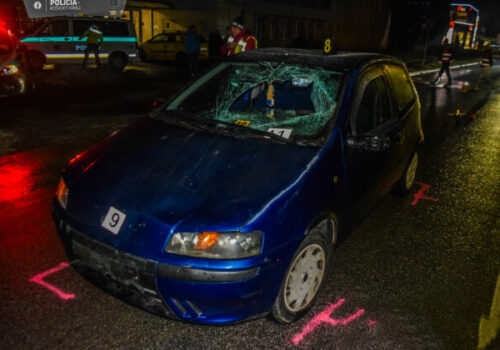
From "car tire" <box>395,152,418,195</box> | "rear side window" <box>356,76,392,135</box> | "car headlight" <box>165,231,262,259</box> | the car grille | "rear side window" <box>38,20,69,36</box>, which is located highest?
"rear side window" <box>38,20,69,36</box>

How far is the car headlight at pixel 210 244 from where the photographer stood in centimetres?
224

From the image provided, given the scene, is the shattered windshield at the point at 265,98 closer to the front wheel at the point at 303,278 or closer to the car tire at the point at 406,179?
the front wheel at the point at 303,278

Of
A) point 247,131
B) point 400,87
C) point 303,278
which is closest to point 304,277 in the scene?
point 303,278

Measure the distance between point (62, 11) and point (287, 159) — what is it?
60.1 feet

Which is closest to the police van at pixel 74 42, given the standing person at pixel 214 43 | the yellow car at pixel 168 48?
the yellow car at pixel 168 48

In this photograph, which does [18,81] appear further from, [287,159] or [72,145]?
[287,159]

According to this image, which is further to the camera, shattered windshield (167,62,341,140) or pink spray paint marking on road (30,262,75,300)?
shattered windshield (167,62,341,140)

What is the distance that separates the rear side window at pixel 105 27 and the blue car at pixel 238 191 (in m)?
14.6

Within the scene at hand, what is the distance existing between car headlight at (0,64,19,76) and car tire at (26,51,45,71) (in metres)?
9.04

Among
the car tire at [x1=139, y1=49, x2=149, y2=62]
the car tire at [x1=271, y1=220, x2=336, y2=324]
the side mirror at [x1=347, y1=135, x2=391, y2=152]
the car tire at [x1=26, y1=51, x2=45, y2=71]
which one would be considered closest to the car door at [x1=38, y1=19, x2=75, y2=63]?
the car tire at [x1=26, y1=51, x2=45, y2=71]

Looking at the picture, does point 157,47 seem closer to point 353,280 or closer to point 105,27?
point 105,27

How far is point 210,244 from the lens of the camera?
2.25 meters

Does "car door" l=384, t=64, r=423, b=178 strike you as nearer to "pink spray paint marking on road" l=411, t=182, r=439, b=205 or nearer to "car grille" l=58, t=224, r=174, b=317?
"pink spray paint marking on road" l=411, t=182, r=439, b=205

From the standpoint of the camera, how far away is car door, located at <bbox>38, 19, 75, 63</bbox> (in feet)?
51.3
